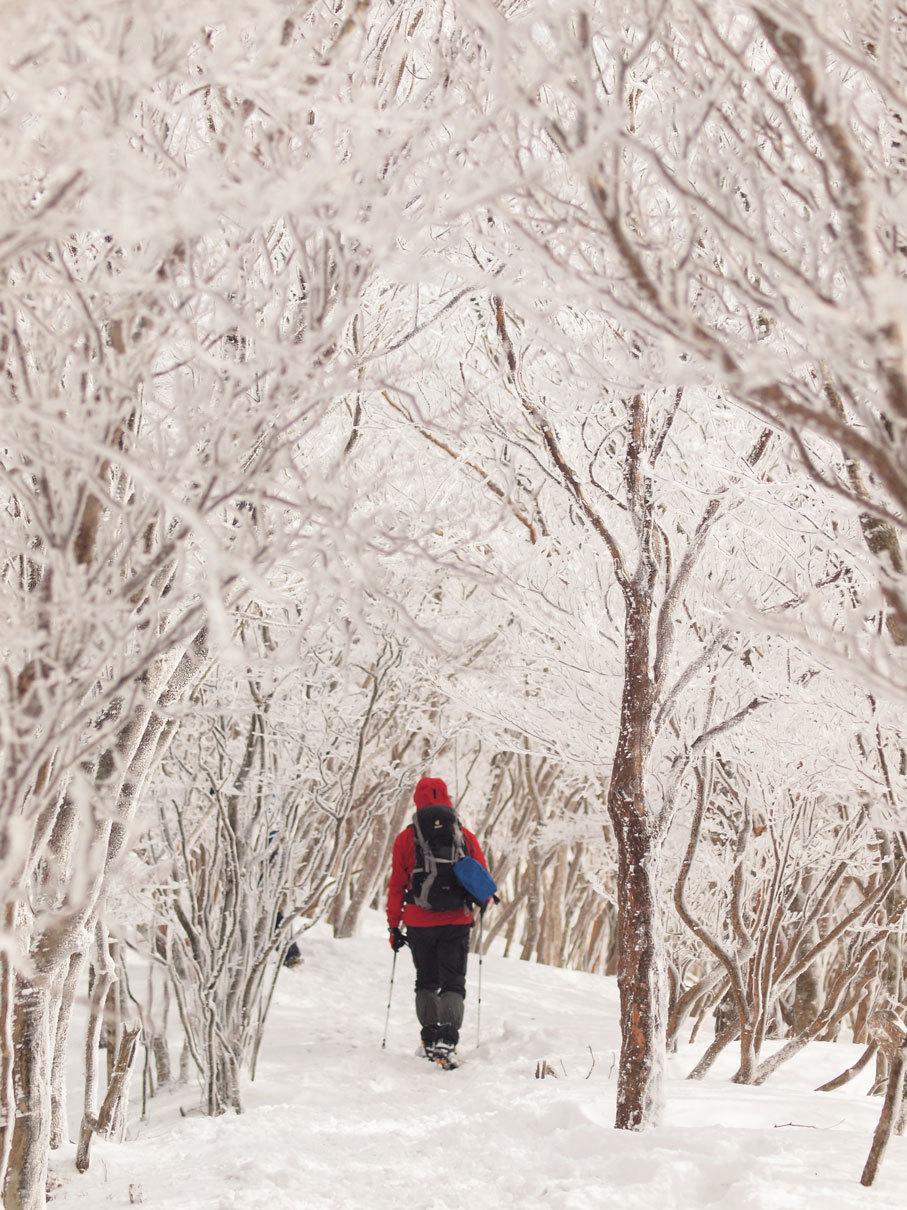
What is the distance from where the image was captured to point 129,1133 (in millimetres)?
4719

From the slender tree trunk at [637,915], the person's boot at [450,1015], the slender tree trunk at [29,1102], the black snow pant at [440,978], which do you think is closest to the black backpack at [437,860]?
the black snow pant at [440,978]

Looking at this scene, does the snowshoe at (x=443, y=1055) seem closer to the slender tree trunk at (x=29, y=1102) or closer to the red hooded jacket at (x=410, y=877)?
the red hooded jacket at (x=410, y=877)

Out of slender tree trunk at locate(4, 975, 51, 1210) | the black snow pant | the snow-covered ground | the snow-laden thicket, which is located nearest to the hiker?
the black snow pant

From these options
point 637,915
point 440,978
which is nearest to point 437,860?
point 440,978

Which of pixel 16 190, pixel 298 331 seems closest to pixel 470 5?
pixel 16 190

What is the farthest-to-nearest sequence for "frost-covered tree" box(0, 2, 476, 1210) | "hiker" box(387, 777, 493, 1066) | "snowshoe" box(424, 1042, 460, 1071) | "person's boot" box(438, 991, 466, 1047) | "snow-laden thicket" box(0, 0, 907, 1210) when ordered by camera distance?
"hiker" box(387, 777, 493, 1066) → "person's boot" box(438, 991, 466, 1047) → "snowshoe" box(424, 1042, 460, 1071) → "snow-laden thicket" box(0, 0, 907, 1210) → "frost-covered tree" box(0, 2, 476, 1210)

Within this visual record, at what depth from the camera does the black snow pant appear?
20.6 ft

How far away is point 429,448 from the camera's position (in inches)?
235

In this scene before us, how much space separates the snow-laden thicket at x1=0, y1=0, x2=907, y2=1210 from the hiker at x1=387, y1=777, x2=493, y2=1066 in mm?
954

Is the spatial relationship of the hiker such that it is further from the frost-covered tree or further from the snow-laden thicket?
the frost-covered tree

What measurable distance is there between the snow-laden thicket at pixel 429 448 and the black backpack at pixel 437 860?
88 centimetres

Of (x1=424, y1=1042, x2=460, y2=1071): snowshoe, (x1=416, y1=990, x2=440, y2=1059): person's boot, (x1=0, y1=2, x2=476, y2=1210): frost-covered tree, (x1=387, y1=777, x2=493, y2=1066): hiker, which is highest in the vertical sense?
(x1=0, y1=2, x2=476, y2=1210): frost-covered tree

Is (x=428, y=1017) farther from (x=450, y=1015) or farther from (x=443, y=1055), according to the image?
(x=443, y=1055)

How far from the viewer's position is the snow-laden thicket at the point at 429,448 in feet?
4.79
